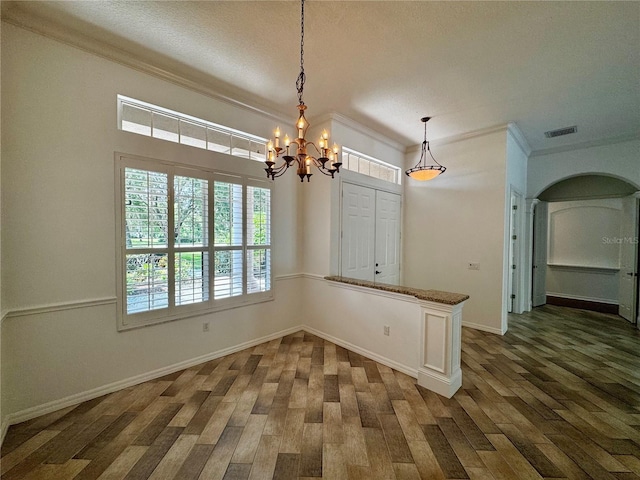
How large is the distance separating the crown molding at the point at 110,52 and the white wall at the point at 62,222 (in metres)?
0.06

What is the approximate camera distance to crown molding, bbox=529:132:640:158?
4184 millimetres

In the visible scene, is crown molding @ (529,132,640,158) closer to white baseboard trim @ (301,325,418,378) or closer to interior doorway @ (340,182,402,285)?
interior doorway @ (340,182,402,285)

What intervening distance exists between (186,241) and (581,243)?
25.9 feet

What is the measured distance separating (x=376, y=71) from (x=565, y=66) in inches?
72.9

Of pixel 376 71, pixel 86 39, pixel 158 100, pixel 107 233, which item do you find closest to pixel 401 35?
pixel 376 71

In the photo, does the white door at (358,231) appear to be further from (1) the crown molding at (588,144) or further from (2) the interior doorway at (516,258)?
(1) the crown molding at (588,144)

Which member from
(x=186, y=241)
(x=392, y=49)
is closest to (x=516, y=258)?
(x=392, y=49)

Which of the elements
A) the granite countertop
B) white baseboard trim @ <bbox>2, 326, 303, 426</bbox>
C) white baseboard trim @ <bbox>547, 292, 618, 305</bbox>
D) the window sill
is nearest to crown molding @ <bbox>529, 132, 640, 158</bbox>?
white baseboard trim @ <bbox>547, 292, 618, 305</bbox>

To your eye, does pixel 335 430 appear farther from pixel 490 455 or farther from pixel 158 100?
pixel 158 100

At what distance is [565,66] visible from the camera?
2.52 m

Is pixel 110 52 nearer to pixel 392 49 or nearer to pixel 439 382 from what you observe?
pixel 392 49

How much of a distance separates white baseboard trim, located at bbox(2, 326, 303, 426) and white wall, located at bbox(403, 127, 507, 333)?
337cm

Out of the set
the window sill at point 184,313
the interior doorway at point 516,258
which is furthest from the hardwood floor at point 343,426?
the interior doorway at point 516,258

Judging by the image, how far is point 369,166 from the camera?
14.7ft
